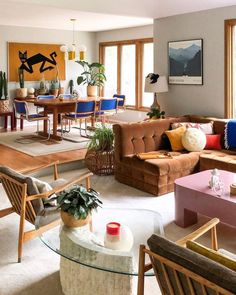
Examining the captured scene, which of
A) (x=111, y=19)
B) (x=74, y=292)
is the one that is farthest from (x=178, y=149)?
(x=111, y=19)

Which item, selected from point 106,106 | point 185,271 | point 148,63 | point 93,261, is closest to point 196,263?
point 185,271

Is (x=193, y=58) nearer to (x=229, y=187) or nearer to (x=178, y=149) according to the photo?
(x=178, y=149)

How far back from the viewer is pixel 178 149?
5.02m

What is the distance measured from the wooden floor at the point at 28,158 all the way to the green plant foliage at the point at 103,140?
566 mm

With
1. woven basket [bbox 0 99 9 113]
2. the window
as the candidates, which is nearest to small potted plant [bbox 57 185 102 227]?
woven basket [bbox 0 99 9 113]

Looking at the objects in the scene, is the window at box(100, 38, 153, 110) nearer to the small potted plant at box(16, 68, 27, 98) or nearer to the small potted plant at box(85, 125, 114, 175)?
the small potted plant at box(16, 68, 27, 98)

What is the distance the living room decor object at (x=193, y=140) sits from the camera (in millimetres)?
4891

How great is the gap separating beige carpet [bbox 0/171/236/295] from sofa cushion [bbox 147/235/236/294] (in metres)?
Answer: 1.02

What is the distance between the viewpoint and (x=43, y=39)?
9117mm

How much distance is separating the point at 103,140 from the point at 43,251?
2.35 meters

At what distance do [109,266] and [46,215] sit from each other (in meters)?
1.07

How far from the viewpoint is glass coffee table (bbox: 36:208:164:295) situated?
203 cm

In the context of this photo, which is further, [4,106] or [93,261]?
[4,106]

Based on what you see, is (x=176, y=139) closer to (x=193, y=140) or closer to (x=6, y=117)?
(x=193, y=140)
